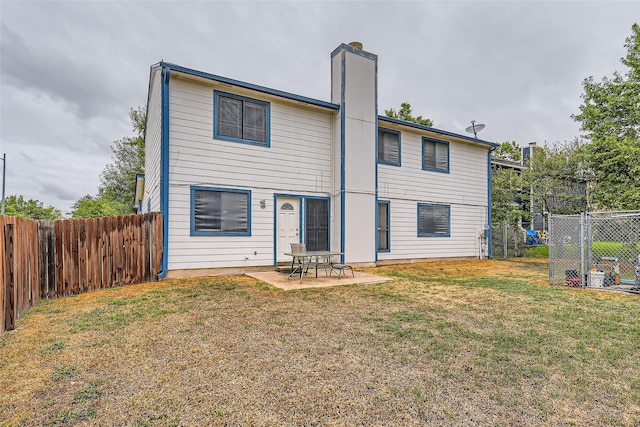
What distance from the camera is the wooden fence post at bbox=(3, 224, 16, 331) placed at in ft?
13.4

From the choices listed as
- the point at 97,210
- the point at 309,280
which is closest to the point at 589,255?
the point at 309,280

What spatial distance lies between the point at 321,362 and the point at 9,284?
4.20m

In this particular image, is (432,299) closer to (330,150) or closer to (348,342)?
(348,342)

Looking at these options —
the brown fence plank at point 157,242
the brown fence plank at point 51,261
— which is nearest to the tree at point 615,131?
the brown fence plank at point 157,242

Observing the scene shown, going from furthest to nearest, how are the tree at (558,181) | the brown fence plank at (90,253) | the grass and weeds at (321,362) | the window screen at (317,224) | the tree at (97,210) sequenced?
the tree at (97,210) → the tree at (558,181) → the window screen at (317,224) → the brown fence plank at (90,253) → the grass and weeds at (321,362)

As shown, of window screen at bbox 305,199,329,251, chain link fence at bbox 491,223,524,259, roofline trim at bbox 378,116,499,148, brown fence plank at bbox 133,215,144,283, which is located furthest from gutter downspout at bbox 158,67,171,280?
chain link fence at bbox 491,223,524,259

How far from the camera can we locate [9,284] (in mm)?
4215

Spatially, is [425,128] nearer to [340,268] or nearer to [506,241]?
[340,268]

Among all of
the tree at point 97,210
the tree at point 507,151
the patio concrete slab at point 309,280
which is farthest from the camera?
the tree at point 507,151

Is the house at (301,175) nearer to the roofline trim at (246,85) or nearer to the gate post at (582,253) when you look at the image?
the roofline trim at (246,85)

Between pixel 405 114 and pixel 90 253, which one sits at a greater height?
pixel 405 114

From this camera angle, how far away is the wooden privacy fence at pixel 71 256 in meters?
4.27

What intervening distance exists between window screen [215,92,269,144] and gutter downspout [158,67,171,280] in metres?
1.22

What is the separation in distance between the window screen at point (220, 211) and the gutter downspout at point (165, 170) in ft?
2.13
